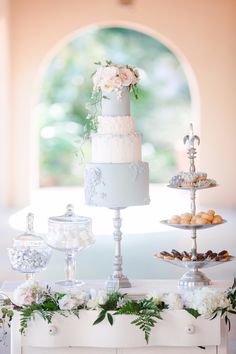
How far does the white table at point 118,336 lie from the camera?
3727 millimetres

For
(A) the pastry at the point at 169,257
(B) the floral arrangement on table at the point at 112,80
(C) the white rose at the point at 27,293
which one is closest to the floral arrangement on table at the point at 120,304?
(C) the white rose at the point at 27,293

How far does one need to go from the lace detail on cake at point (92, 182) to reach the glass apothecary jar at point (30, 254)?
0.26 meters

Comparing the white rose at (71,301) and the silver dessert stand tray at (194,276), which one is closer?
the white rose at (71,301)

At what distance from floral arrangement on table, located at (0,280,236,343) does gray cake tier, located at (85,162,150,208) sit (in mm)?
423

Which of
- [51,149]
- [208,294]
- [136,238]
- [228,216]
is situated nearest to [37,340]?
[208,294]

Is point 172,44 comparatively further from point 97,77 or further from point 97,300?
point 97,300

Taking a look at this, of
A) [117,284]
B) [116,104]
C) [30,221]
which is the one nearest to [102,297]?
[117,284]

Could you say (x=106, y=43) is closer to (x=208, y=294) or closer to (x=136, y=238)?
(x=136, y=238)

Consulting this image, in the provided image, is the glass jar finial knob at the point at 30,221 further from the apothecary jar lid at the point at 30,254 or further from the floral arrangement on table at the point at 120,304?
the floral arrangement on table at the point at 120,304

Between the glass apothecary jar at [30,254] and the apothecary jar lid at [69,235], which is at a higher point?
the apothecary jar lid at [69,235]

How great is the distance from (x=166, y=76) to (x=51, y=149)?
2.29m

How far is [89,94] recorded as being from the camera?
16141 mm

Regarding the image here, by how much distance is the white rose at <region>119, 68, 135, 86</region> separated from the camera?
13.2 ft

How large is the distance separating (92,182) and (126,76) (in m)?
0.46
